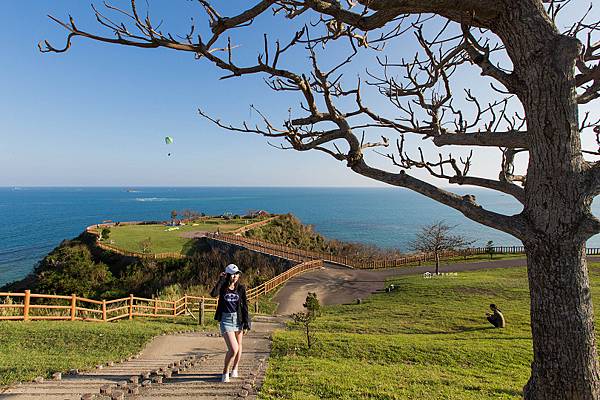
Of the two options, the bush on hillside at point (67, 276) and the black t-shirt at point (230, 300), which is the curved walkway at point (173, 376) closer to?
the black t-shirt at point (230, 300)

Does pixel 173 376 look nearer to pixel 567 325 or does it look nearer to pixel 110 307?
pixel 567 325

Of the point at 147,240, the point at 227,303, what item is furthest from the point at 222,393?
the point at 147,240


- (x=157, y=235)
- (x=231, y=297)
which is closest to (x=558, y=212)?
(x=231, y=297)

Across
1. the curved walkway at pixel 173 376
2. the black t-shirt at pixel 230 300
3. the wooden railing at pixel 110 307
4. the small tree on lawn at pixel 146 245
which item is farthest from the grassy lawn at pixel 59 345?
the small tree on lawn at pixel 146 245

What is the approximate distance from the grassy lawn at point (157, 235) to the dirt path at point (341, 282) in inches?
658

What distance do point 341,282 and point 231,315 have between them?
753 inches

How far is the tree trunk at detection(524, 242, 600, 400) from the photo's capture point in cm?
306

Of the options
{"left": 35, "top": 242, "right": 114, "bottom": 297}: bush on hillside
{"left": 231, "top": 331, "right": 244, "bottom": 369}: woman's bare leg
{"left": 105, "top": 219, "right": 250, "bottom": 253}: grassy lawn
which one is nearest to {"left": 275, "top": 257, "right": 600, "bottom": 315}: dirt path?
{"left": 35, "top": 242, "right": 114, "bottom": 297}: bush on hillside

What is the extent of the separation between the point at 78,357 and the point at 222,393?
4539 millimetres

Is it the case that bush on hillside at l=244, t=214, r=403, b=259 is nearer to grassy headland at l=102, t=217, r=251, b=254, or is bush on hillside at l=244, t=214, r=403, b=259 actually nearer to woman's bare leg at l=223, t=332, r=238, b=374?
grassy headland at l=102, t=217, r=251, b=254

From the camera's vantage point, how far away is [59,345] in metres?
8.41

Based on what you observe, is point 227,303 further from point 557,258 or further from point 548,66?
point 548,66

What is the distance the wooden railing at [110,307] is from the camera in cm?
1144

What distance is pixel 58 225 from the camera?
88.9 m
